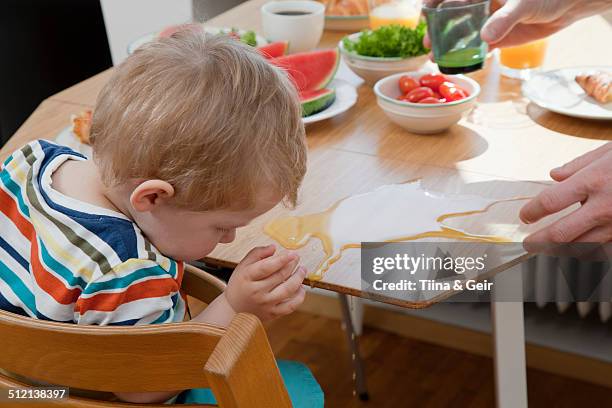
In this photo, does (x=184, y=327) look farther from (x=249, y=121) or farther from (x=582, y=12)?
(x=582, y=12)

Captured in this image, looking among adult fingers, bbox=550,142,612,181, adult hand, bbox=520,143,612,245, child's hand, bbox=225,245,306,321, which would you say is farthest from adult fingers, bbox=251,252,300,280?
adult fingers, bbox=550,142,612,181

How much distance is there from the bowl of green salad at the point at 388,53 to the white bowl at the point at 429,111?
16 cm

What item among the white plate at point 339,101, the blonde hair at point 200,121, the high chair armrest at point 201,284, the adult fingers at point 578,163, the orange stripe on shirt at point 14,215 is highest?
the blonde hair at point 200,121

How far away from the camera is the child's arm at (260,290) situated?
3.78ft

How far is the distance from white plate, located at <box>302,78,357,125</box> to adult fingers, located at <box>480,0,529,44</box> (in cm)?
31

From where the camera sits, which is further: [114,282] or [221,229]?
[221,229]

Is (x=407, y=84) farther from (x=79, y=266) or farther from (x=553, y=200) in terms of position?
(x=79, y=266)

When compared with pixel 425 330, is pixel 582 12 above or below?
above

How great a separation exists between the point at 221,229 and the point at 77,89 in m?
1.02

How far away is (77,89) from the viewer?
204cm

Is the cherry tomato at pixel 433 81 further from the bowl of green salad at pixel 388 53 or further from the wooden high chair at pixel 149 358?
the wooden high chair at pixel 149 358

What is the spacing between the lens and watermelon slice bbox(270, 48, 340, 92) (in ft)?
5.92

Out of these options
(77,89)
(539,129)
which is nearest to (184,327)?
(539,129)

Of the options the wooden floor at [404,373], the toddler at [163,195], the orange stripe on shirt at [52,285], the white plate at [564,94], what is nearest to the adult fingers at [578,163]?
the white plate at [564,94]
